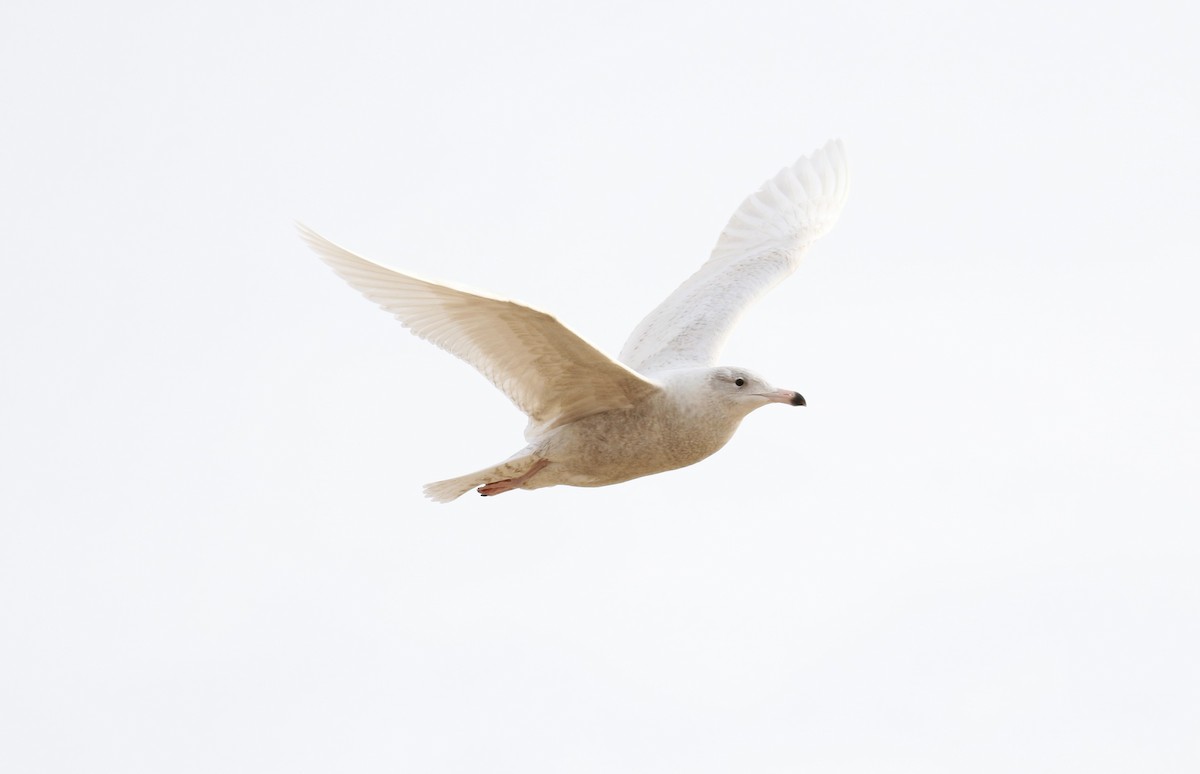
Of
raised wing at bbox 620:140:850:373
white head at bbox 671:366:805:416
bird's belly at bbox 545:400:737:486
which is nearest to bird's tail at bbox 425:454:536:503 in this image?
bird's belly at bbox 545:400:737:486

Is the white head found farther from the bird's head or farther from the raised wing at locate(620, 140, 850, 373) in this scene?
the raised wing at locate(620, 140, 850, 373)

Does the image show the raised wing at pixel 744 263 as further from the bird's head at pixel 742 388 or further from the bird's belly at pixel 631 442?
the bird's belly at pixel 631 442

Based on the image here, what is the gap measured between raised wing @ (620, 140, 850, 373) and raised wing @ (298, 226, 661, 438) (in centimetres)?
170

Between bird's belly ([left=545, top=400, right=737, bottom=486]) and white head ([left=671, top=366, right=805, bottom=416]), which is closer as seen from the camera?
bird's belly ([left=545, top=400, right=737, bottom=486])

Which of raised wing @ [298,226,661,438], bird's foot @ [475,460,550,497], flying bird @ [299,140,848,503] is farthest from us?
bird's foot @ [475,460,550,497]

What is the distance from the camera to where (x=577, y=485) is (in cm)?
1402

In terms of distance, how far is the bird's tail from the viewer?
536 inches

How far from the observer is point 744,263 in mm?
17312

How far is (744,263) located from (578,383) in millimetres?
4615

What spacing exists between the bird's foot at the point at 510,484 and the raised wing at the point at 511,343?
0.29 metres

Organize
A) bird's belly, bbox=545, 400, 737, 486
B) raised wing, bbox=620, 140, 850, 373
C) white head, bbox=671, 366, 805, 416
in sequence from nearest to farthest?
bird's belly, bbox=545, 400, 737, 486
white head, bbox=671, 366, 805, 416
raised wing, bbox=620, 140, 850, 373

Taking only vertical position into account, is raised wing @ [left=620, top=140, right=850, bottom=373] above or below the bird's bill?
above

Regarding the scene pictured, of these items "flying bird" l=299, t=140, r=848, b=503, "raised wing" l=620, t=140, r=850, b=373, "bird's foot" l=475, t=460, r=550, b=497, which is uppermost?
"raised wing" l=620, t=140, r=850, b=373

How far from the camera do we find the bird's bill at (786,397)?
44.7 ft
